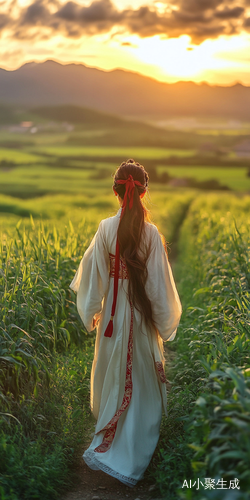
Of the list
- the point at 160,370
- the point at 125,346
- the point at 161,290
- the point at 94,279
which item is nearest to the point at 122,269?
the point at 94,279

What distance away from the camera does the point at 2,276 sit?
12.4 feet

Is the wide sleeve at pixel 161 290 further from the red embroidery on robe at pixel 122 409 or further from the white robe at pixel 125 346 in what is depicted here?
the red embroidery on robe at pixel 122 409

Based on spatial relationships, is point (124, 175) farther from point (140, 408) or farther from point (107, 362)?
point (140, 408)

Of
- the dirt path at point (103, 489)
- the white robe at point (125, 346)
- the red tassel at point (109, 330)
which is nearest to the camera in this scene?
the dirt path at point (103, 489)

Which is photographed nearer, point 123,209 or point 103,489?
point 103,489

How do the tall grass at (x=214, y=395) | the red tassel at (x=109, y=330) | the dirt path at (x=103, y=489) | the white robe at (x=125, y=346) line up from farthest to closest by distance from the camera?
the red tassel at (x=109, y=330) < the white robe at (x=125, y=346) < the dirt path at (x=103, y=489) < the tall grass at (x=214, y=395)

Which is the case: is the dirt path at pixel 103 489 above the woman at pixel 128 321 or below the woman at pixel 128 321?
below

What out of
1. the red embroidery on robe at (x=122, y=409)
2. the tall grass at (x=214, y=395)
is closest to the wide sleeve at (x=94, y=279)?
the red embroidery on robe at (x=122, y=409)

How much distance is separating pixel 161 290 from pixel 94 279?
1.60 feet

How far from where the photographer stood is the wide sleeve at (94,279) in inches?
121

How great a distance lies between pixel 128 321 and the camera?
3.04 metres

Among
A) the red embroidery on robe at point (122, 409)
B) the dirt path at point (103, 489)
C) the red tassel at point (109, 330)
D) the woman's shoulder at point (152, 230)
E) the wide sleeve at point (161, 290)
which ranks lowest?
the dirt path at point (103, 489)

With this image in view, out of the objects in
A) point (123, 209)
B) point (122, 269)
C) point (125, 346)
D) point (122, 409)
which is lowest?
point (122, 409)

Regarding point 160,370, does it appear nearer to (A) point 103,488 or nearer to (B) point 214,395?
(A) point 103,488
